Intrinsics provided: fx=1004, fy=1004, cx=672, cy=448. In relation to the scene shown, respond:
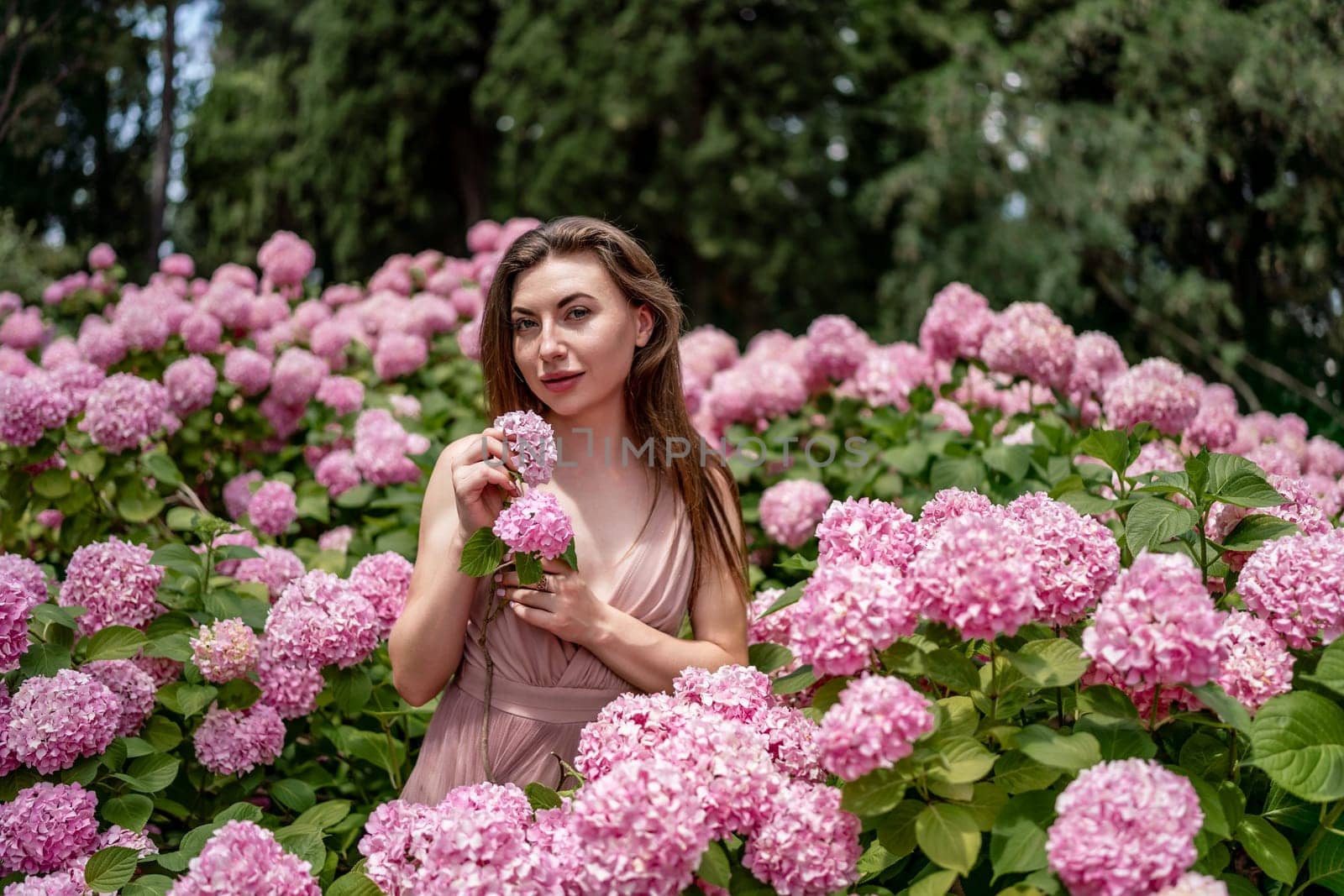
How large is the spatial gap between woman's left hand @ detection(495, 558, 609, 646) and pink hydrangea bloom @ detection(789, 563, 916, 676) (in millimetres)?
572

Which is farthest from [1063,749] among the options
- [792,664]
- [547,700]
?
[547,700]

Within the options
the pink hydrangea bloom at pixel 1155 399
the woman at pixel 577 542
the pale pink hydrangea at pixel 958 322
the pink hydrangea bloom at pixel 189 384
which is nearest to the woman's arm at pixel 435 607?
the woman at pixel 577 542

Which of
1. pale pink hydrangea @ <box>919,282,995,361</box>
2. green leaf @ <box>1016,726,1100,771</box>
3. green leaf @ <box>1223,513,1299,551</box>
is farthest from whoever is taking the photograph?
pale pink hydrangea @ <box>919,282,995,361</box>

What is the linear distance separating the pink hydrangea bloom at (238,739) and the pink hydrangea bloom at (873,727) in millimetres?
1294

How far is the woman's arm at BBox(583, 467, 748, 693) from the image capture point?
1755mm

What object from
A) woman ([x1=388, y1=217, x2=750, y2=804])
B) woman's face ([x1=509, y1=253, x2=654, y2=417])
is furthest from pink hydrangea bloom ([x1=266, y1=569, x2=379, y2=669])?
woman's face ([x1=509, y1=253, x2=654, y2=417])

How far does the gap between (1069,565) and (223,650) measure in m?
1.51

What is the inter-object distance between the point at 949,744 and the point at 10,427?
91.0 inches

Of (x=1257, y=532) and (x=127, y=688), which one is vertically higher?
(x=1257, y=532)

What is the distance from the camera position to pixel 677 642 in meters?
1.83

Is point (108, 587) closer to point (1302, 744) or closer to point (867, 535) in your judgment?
point (867, 535)

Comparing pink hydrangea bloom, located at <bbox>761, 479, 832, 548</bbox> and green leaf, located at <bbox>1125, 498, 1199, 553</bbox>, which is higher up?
green leaf, located at <bbox>1125, 498, 1199, 553</bbox>

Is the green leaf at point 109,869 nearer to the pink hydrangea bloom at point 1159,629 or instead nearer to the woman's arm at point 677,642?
the woman's arm at point 677,642

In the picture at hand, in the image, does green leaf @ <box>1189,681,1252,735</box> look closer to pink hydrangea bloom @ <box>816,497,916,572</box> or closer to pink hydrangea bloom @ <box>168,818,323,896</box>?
pink hydrangea bloom @ <box>816,497,916,572</box>
